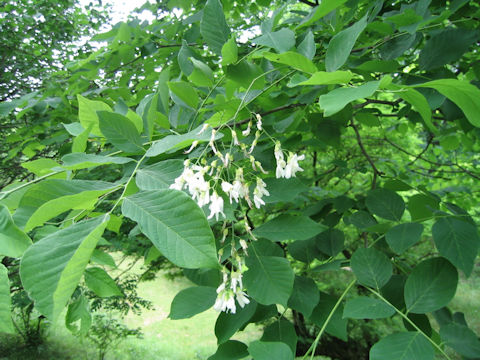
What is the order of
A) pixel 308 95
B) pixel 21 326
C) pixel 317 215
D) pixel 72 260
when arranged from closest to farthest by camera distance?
pixel 72 260 < pixel 308 95 < pixel 317 215 < pixel 21 326

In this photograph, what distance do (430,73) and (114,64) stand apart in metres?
1.40

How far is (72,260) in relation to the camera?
0.44 meters

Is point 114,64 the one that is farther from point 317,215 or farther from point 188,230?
point 188,230

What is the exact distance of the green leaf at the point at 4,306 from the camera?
47 cm

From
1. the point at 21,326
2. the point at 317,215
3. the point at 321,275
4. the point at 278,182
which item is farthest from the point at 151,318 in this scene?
the point at 278,182

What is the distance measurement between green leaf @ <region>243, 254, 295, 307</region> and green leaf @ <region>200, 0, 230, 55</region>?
0.56 meters

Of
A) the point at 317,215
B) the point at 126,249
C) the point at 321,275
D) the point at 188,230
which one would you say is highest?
the point at 188,230

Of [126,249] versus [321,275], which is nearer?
[126,249]

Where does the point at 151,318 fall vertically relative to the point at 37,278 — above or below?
below

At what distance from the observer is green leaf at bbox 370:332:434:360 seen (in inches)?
28.3

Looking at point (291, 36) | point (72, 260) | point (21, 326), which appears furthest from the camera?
point (21, 326)

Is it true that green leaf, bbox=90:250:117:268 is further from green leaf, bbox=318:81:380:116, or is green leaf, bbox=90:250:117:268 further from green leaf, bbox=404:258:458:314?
green leaf, bbox=404:258:458:314

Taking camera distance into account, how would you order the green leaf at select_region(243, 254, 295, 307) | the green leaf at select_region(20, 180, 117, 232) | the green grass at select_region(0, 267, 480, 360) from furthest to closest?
the green grass at select_region(0, 267, 480, 360), the green leaf at select_region(243, 254, 295, 307), the green leaf at select_region(20, 180, 117, 232)

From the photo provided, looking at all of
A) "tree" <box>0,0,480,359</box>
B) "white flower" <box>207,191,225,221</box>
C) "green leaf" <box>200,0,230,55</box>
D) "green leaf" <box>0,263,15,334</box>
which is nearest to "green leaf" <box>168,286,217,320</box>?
"tree" <box>0,0,480,359</box>
